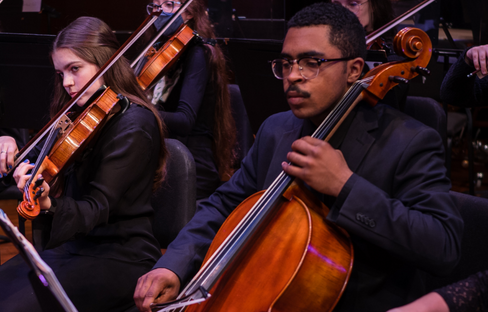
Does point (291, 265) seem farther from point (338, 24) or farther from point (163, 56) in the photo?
point (163, 56)

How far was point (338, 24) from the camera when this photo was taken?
3.61 feet

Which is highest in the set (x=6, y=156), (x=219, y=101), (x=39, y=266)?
(x=39, y=266)

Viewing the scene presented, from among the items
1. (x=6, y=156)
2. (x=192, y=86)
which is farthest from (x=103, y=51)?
(x=192, y=86)

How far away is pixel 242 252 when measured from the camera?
0.99 metres

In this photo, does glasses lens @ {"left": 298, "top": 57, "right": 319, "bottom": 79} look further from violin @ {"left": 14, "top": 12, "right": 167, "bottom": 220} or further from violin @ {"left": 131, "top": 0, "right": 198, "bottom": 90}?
violin @ {"left": 131, "top": 0, "right": 198, "bottom": 90}

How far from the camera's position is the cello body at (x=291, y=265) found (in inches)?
36.4

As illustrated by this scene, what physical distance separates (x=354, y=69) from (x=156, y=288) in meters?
0.69

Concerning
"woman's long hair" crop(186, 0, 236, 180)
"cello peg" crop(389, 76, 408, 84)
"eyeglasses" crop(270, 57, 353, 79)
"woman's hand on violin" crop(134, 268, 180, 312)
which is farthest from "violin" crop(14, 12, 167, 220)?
"woman's long hair" crop(186, 0, 236, 180)

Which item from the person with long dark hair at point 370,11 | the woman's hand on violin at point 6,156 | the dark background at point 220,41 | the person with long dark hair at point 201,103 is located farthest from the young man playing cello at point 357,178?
the person with long dark hair at point 201,103

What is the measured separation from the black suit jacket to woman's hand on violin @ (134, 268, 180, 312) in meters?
0.03

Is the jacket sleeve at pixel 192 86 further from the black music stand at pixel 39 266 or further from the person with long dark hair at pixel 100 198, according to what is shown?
the black music stand at pixel 39 266

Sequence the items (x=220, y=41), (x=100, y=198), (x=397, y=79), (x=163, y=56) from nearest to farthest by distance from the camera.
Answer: (x=397, y=79), (x=100, y=198), (x=163, y=56), (x=220, y=41)

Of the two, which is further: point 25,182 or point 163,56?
point 163,56

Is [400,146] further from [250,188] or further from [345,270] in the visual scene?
[250,188]
